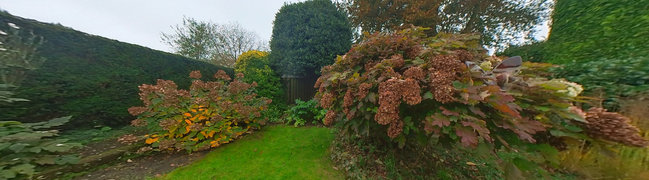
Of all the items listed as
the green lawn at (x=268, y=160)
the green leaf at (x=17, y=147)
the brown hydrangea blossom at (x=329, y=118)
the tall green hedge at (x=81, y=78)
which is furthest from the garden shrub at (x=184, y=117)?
the brown hydrangea blossom at (x=329, y=118)

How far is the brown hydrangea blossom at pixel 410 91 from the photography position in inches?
52.4

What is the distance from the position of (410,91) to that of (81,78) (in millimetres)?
4604

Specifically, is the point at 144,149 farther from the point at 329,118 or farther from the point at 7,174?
the point at 329,118

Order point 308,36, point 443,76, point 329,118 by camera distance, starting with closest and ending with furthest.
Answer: point 443,76 → point 329,118 → point 308,36

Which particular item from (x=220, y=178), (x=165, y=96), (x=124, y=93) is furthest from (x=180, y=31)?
(x=220, y=178)

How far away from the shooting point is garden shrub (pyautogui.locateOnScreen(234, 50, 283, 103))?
16.3 feet

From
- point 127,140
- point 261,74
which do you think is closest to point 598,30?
point 261,74

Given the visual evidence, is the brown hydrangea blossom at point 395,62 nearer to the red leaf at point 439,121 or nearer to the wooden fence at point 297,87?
the red leaf at point 439,121

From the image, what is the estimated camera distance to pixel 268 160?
95.0 inches

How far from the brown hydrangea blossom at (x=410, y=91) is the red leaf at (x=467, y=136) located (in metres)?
0.34

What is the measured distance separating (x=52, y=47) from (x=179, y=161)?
8.17 ft

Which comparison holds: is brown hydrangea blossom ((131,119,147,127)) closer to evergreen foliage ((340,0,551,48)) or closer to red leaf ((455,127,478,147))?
red leaf ((455,127,478,147))

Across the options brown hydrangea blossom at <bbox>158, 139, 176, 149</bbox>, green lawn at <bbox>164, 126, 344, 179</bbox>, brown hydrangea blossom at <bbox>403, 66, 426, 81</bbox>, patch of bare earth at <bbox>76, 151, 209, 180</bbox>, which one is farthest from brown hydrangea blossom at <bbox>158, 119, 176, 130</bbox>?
brown hydrangea blossom at <bbox>403, 66, 426, 81</bbox>

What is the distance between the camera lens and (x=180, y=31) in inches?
511
